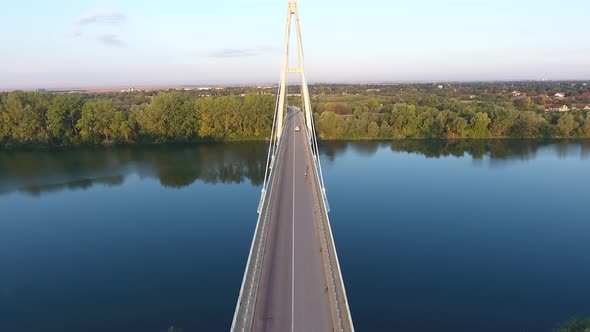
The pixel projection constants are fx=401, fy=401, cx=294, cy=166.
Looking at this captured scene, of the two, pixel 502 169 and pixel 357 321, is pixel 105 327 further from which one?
pixel 502 169

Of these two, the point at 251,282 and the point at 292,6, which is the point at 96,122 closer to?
the point at 292,6

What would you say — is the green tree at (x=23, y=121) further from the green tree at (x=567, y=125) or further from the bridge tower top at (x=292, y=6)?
the green tree at (x=567, y=125)

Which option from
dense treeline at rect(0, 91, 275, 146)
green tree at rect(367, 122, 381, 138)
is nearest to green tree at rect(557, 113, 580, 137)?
green tree at rect(367, 122, 381, 138)

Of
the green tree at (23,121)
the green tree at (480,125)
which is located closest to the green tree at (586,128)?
the green tree at (480,125)

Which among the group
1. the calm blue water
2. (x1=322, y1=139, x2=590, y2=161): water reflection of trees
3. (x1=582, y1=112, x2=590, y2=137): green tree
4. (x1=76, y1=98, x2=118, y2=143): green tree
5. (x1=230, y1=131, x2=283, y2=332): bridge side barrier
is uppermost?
(x1=76, y1=98, x2=118, y2=143): green tree

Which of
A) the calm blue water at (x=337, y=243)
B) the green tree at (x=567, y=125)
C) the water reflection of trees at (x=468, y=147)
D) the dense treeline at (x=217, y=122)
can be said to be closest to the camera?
the calm blue water at (x=337, y=243)

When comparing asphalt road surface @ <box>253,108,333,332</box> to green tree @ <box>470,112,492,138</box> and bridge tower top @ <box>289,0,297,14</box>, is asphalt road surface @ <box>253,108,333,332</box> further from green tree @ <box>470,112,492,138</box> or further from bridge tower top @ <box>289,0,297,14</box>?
green tree @ <box>470,112,492,138</box>

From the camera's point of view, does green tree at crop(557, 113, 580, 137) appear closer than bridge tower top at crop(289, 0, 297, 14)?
No

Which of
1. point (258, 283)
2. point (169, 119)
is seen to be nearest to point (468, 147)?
point (169, 119)
